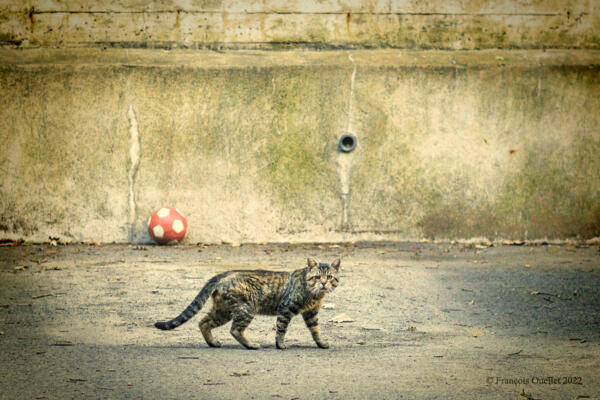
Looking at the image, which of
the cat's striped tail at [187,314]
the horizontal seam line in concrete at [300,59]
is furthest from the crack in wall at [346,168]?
the cat's striped tail at [187,314]

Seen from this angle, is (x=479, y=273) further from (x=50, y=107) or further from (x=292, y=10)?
(x=50, y=107)

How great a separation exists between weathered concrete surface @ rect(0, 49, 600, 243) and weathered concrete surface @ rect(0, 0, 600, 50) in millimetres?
190

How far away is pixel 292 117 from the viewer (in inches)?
406

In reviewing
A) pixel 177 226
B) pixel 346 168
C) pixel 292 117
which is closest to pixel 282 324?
pixel 177 226

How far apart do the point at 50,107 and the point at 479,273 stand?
20.1ft

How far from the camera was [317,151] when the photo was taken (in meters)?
10.3

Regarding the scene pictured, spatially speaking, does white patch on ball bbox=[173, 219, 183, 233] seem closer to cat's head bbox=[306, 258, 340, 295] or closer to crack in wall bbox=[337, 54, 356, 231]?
crack in wall bbox=[337, 54, 356, 231]

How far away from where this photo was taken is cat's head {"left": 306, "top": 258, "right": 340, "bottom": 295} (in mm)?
5227

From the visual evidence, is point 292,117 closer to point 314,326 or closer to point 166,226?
point 166,226

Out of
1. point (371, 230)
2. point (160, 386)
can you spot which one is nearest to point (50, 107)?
point (371, 230)

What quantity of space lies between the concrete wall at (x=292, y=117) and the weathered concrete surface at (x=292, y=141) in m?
0.02

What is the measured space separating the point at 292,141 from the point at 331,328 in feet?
15.1

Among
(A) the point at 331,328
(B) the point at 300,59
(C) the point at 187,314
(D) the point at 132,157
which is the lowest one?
(A) the point at 331,328

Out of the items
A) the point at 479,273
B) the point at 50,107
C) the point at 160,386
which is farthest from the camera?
the point at 50,107
